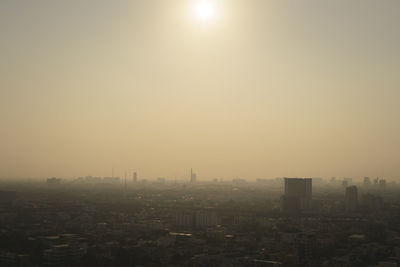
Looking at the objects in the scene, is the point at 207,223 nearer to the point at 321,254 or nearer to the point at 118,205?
the point at 321,254

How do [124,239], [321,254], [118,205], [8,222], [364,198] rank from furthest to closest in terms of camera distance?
[364,198] → [118,205] → [8,222] → [124,239] → [321,254]

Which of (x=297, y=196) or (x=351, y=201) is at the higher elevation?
(x=297, y=196)

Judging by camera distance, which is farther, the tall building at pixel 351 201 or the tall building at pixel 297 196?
the tall building at pixel 351 201

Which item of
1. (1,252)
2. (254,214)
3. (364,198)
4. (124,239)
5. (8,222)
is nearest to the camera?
(1,252)

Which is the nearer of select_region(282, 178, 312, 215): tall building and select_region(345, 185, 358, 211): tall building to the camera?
select_region(282, 178, 312, 215): tall building

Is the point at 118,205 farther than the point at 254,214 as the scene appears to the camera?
Yes

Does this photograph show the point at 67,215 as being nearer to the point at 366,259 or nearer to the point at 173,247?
the point at 173,247

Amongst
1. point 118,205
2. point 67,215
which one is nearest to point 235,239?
point 67,215
